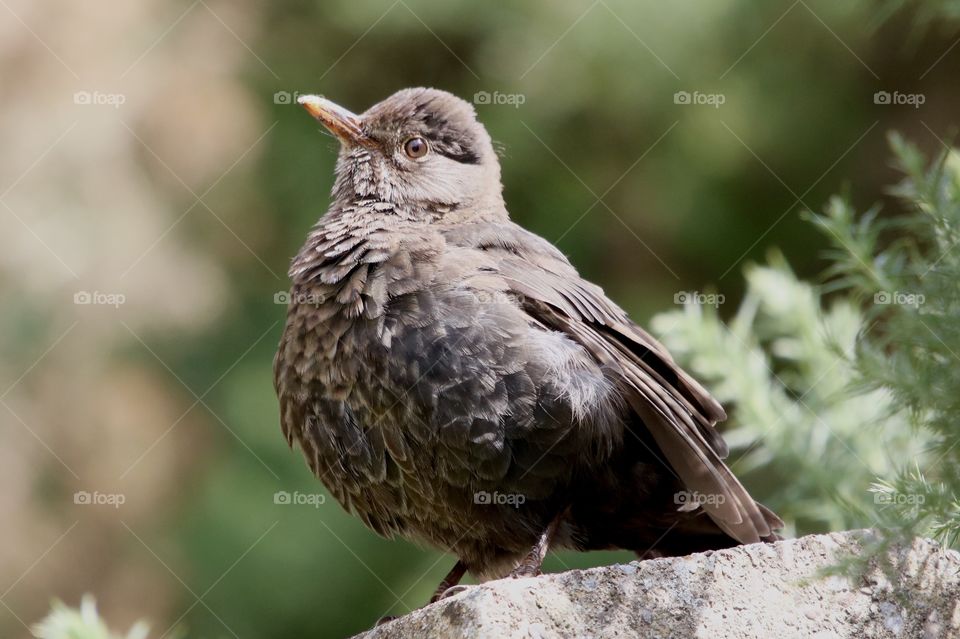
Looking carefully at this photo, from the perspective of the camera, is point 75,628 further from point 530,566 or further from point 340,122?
point 340,122

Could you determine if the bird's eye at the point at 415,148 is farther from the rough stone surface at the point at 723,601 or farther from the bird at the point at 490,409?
the rough stone surface at the point at 723,601

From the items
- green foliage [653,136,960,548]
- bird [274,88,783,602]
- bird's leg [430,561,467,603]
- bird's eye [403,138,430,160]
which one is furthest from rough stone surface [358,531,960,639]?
bird's eye [403,138,430,160]

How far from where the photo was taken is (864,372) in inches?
85.2

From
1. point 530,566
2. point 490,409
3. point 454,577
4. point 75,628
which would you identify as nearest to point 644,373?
point 490,409

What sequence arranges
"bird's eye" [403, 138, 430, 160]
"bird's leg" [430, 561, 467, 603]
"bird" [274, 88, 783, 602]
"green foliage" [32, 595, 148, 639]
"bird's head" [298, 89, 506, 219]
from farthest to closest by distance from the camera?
"bird's eye" [403, 138, 430, 160]
"bird's head" [298, 89, 506, 219]
"bird's leg" [430, 561, 467, 603]
"bird" [274, 88, 783, 602]
"green foliage" [32, 595, 148, 639]

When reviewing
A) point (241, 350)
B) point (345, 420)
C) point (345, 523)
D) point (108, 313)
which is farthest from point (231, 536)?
point (345, 420)

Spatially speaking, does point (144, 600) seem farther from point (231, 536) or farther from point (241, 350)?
point (241, 350)

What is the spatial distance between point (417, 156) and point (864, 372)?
2.65 m

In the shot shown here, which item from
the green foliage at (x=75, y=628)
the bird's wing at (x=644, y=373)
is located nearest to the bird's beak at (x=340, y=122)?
the bird's wing at (x=644, y=373)

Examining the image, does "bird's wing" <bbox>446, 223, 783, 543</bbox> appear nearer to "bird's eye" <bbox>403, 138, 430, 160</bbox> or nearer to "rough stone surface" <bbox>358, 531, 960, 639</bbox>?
"bird's eye" <bbox>403, 138, 430, 160</bbox>

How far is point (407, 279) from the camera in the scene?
3.72m

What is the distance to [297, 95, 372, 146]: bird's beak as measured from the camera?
4.57 meters

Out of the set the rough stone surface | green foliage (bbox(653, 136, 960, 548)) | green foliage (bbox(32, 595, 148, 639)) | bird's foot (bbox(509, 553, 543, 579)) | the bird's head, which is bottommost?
the rough stone surface

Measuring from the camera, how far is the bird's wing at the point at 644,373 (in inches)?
143
